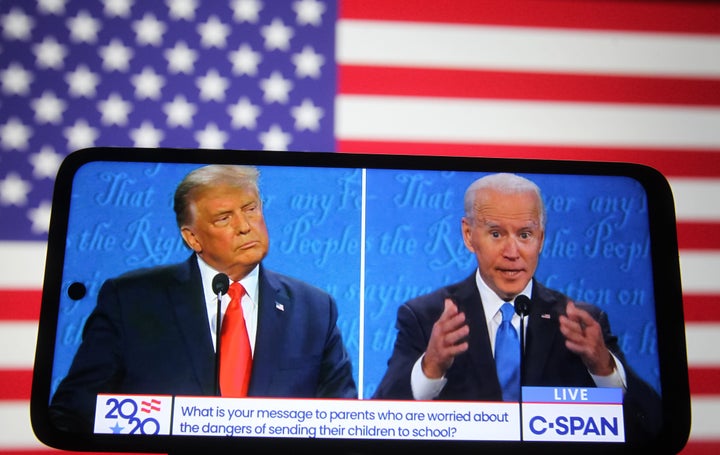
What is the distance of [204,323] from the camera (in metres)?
1.15

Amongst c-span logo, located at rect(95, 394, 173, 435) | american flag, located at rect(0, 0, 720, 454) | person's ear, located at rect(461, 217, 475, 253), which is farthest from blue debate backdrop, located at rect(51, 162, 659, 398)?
american flag, located at rect(0, 0, 720, 454)

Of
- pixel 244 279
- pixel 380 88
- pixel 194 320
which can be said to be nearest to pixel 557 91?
pixel 380 88

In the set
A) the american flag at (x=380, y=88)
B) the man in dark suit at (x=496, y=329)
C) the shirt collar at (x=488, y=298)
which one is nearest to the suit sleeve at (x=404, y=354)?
the man in dark suit at (x=496, y=329)

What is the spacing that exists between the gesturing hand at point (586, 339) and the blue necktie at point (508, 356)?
92mm

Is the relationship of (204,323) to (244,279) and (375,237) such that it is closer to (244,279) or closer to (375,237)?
(244,279)

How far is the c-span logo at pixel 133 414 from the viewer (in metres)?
1.09

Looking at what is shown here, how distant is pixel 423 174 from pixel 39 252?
0.89 metres

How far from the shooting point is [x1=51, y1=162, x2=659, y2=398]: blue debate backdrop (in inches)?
46.6

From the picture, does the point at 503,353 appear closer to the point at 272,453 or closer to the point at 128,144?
the point at 272,453

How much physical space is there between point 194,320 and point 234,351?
9 cm

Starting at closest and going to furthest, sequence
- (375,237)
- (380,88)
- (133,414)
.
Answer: (133,414)
(375,237)
(380,88)

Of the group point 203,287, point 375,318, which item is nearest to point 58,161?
point 203,287

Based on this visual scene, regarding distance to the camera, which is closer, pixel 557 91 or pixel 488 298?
pixel 488 298

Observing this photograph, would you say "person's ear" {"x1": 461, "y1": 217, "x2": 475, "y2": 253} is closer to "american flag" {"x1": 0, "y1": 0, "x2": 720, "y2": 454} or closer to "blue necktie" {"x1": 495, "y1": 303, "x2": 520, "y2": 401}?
"blue necktie" {"x1": 495, "y1": 303, "x2": 520, "y2": 401}
